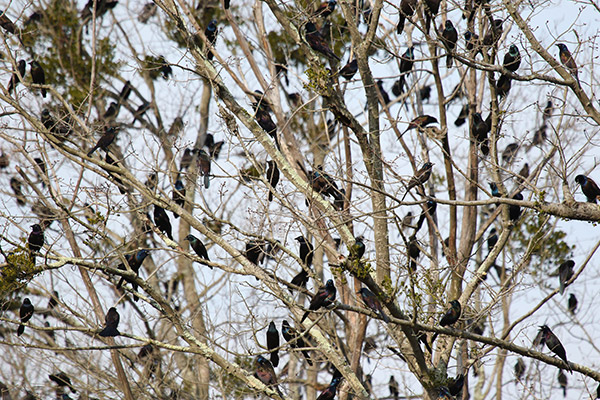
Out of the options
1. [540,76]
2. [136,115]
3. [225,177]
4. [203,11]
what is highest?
[203,11]

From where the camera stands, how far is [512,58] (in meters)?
5.86

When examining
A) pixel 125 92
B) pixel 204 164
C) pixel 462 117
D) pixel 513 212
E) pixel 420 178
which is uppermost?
pixel 125 92

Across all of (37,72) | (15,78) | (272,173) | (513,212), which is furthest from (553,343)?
(37,72)

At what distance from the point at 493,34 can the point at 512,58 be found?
33 cm

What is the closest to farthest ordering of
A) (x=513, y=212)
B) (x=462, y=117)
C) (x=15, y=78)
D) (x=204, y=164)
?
(x=513, y=212)
(x=204, y=164)
(x=15, y=78)
(x=462, y=117)

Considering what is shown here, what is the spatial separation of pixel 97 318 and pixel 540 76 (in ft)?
16.1

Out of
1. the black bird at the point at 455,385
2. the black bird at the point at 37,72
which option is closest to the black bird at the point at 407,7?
the black bird at the point at 455,385

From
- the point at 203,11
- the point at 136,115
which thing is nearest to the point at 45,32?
the point at 136,115

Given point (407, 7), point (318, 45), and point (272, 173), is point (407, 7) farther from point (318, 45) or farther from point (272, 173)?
point (272, 173)

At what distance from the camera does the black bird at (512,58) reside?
5659 millimetres

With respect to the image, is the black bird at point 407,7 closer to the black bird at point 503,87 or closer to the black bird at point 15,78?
the black bird at point 503,87

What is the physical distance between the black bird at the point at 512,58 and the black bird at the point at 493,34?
0.17 m

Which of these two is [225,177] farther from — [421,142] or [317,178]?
[421,142]

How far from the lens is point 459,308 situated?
5.22 metres
